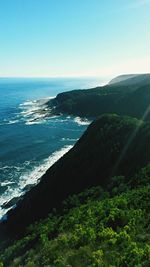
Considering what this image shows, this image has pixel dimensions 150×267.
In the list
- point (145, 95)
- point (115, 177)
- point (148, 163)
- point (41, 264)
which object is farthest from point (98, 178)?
point (145, 95)

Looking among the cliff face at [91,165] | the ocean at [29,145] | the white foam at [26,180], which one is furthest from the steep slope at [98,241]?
the white foam at [26,180]

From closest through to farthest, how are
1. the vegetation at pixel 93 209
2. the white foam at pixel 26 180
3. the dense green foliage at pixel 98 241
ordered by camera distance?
the dense green foliage at pixel 98 241, the vegetation at pixel 93 209, the white foam at pixel 26 180

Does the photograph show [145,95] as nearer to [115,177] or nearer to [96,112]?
[96,112]

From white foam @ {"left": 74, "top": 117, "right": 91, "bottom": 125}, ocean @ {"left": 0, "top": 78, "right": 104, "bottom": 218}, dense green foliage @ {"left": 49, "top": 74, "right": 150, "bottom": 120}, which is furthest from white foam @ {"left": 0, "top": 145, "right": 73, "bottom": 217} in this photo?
dense green foliage @ {"left": 49, "top": 74, "right": 150, "bottom": 120}

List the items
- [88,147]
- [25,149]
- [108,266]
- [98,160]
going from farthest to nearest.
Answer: [25,149], [88,147], [98,160], [108,266]

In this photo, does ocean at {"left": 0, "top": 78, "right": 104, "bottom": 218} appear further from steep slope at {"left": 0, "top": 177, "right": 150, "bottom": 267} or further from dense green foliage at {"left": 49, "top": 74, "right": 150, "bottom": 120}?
steep slope at {"left": 0, "top": 177, "right": 150, "bottom": 267}

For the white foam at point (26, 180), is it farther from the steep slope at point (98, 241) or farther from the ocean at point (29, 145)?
the steep slope at point (98, 241)

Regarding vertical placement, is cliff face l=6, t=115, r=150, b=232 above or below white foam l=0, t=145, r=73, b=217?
above
